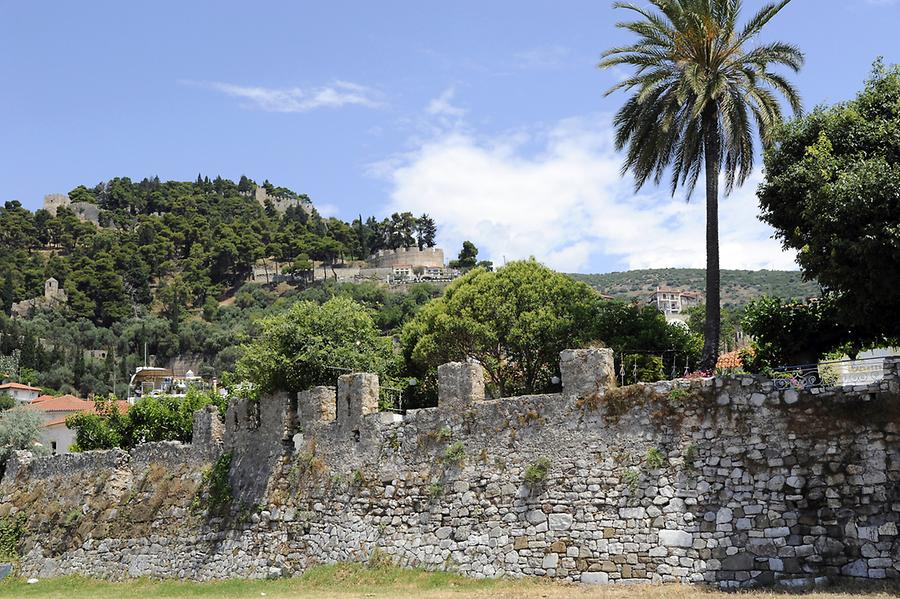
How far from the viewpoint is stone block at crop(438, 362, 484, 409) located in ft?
74.8

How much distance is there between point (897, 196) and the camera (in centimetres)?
1798

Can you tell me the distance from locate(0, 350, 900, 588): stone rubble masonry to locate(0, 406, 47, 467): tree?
2011cm

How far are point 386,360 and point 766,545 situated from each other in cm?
1858

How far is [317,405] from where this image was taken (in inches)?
1060

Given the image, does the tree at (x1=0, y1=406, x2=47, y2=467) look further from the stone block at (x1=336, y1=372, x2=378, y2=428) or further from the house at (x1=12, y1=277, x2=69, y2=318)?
the house at (x1=12, y1=277, x2=69, y2=318)

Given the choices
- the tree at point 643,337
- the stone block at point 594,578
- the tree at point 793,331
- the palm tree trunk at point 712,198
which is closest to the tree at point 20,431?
the tree at point 643,337

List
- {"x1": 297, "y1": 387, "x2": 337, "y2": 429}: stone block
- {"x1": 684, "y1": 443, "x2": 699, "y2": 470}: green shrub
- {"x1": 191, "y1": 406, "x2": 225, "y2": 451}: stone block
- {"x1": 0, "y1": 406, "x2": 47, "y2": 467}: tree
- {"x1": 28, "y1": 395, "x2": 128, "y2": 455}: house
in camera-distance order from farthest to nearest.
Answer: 1. {"x1": 28, "y1": 395, "x2": 128, "y2": 455}: house
2. {"x1": 0, "y1": 406, "x2": 47, "y2": 467}: tree
3. {"x1": 191, "y1": 406, "x2": 225, "y2": 451}: stone block
4. {"x1": 297, "y1": 387, "x2": 337, "y2": 429}: stone block
5. {"x1": 684, "y1": 443, "x2": 699, "y2": 470}: green shrub

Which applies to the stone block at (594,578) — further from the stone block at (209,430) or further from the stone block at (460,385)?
the stone block at (209,430)

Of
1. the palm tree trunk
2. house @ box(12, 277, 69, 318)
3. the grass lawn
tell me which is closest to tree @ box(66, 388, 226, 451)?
the grass lawn

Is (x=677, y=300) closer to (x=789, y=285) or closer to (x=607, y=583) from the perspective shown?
(x=789, y=285)

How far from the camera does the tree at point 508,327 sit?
39281 millimetres

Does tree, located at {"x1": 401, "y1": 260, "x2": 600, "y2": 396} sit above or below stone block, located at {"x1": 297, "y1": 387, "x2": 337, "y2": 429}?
above

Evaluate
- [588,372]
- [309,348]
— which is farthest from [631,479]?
[309,348]

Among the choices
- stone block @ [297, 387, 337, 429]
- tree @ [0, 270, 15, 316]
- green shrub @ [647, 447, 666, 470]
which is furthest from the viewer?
tree @ [0, 270, 15, 316]
